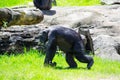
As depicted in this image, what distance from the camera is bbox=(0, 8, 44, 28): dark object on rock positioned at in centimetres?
1271

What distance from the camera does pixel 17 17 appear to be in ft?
44.1

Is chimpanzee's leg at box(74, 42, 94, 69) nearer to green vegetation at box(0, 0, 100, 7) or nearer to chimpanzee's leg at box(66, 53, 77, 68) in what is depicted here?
chimpanzee's leg at box(66, 53, 77, 68)

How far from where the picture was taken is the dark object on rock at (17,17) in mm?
12707

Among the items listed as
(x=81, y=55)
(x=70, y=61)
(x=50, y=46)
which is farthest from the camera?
(x=70, y=61)

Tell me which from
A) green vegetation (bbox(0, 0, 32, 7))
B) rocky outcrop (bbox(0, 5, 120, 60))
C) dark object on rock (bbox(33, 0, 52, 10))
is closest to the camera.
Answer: rocky outcrop (bbox(0, 5, 120, 60))

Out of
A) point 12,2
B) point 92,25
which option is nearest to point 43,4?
point 92,25

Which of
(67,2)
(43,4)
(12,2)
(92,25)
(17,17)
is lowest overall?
(67,2)

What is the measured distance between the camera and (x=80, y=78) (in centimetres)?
884

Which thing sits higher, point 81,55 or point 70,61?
point 81,55

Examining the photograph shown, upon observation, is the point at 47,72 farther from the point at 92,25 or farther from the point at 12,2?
the point at 12,2

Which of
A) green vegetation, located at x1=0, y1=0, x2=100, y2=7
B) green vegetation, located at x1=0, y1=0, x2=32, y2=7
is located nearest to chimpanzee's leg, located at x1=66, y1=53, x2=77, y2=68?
green vegetation, located at x1=0, y1=0, x2=32, y2=7

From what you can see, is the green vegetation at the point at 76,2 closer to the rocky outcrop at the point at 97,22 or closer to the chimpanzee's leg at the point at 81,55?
the rocky outcrop at the point at 97,22

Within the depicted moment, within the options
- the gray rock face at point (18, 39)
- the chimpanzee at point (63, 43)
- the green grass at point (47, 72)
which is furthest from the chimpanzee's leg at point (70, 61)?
the gray rock face at point (18, 39)

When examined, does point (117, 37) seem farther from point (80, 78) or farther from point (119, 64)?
point (80, 78)
